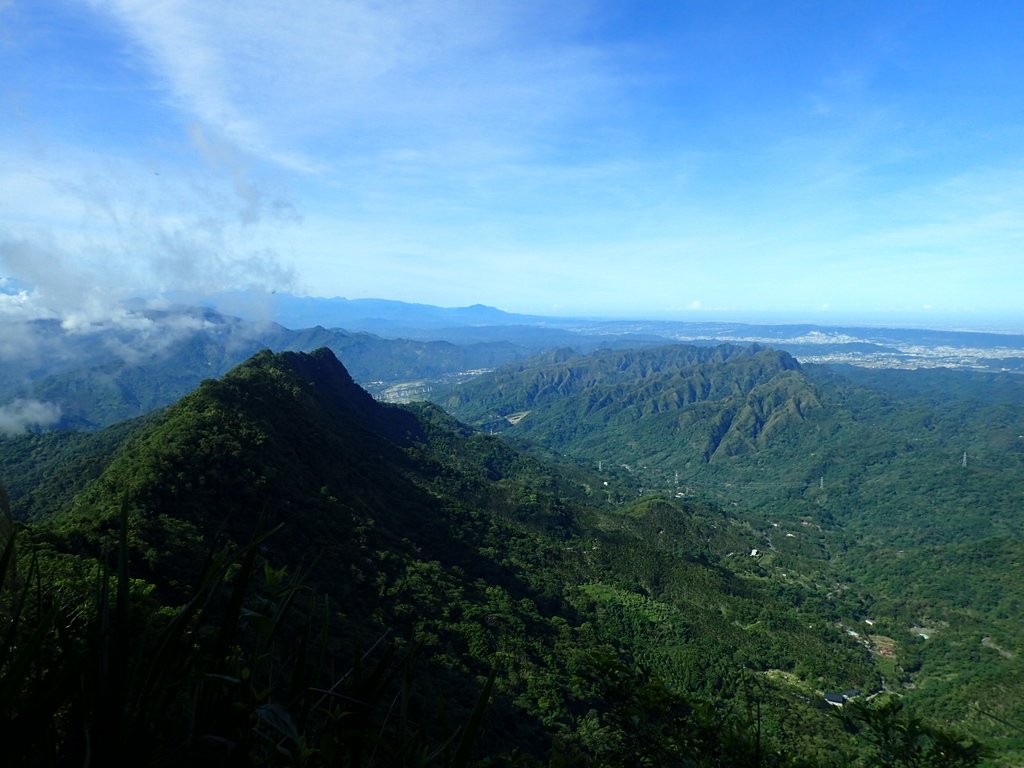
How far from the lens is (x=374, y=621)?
110 feet

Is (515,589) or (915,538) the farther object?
(915,538)

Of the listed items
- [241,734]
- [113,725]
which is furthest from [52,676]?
[241,734]

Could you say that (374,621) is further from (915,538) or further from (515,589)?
(915,538)

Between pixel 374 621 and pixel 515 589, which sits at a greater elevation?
pixel 374 621

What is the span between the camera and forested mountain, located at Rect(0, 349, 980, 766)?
251 centimetres

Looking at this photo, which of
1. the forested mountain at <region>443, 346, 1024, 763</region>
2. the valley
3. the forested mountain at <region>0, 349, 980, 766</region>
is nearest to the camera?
the forested mountain at <region>0, 349, 980, 766</region>

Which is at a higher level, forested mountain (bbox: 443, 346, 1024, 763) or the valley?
the valley

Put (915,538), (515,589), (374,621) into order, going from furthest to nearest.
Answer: (915,538) → (515,589) → (374,621)

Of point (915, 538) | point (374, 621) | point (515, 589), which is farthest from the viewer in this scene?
point (915, 538)

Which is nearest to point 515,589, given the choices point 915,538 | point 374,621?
point 374,621

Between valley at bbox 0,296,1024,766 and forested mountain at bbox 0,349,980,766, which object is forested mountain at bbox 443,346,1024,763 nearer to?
valley at bbox 0,296,1024,766

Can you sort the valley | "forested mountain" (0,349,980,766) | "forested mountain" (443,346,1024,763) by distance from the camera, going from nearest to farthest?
"forested mountain" (0,349,980,766)
the valley
"forested mountain" (443,346,1024,763)

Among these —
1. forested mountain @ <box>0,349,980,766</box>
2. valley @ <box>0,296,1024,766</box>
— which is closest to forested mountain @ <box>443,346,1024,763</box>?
valley @ <box>0,296,1024,766</box>

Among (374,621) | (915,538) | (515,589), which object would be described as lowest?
(915,538)
